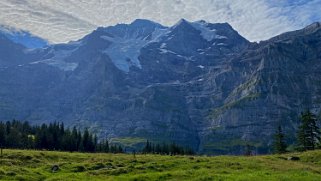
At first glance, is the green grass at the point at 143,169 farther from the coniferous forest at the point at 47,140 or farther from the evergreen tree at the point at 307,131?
the coniferous forest at the point at 47,140

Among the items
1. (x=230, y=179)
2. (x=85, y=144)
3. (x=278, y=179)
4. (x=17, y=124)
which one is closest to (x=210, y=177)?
(x=230, y=179)

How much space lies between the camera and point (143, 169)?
2330 inches

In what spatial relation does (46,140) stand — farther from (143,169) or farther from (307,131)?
(143,169)

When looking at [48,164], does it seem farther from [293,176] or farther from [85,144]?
[85,144]

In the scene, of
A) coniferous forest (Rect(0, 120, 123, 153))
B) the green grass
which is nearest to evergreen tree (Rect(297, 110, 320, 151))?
the green grass

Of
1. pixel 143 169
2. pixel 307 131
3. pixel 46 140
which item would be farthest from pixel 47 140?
pixel 143 169

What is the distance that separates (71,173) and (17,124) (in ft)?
409

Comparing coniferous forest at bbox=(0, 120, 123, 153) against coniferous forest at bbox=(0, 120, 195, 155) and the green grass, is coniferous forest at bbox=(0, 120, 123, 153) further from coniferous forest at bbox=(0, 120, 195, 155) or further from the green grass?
the green grass

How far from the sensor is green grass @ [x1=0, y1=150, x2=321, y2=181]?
51.8 metres

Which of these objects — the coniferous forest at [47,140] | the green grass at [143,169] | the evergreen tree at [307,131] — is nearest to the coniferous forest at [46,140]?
the coniferous forest at [47,140]

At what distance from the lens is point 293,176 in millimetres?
52219

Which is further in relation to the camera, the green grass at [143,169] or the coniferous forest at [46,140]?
the coniferous forest at [46,140]

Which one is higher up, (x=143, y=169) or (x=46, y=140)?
(x=46, y=140)

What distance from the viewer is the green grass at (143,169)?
5178 centimetres
